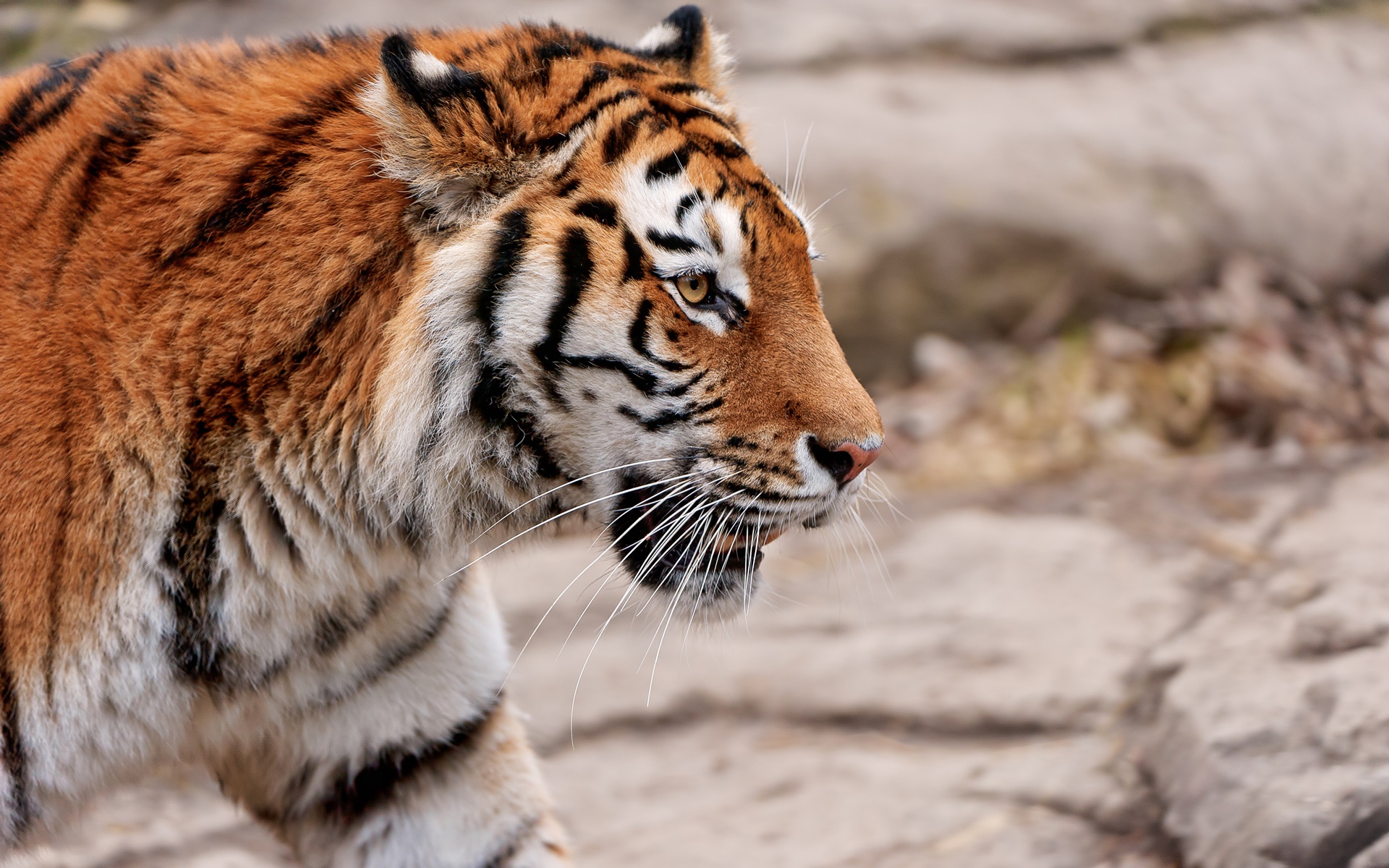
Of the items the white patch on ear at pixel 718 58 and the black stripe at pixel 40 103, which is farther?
the white patch on ear at pixel 718 58

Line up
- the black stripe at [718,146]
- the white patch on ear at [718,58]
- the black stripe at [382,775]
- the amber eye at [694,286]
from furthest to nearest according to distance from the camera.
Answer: the white patch on ear at [718,58] < the black stripe at [382,775] < the black stripe at [718,146] < the amber eye at [694,286]

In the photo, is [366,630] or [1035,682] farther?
[1035,682]

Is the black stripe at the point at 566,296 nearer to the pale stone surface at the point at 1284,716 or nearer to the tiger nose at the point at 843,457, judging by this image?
the tiger nose at the point at 843,457

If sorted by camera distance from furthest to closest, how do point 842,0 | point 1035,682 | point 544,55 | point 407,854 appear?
point 842,0 < point 1035,682 < point 407,854 < point 544,55

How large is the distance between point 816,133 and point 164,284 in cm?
359

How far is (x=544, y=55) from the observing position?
2193 millimetres

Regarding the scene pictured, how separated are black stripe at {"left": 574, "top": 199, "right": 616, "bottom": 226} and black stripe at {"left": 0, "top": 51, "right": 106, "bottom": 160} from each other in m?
0.94

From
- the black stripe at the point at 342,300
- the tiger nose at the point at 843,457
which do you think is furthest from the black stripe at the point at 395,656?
the tiger nose at the point at 843,457

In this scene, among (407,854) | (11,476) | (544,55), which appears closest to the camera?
(11,476)

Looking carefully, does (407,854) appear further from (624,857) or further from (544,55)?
(544,55)

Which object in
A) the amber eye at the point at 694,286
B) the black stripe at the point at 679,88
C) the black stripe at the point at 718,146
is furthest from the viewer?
the black stripe at the point at 679,88

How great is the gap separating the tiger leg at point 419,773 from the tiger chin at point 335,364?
0.22m

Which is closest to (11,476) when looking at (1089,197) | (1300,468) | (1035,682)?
(1035,682)

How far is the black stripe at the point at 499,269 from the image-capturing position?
6.50 feet
